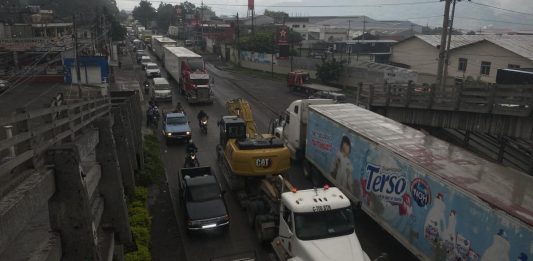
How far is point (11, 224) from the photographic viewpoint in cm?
429

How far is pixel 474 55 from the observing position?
44.7m

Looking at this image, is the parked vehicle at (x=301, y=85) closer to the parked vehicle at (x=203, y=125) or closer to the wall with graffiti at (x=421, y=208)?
the parked vehicle at (x=203, y=125)

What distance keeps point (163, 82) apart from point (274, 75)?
80.0 ft

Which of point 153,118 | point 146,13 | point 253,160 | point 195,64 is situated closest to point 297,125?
point 253,160

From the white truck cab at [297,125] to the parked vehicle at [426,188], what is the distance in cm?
269

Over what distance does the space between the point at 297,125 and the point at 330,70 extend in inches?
1210

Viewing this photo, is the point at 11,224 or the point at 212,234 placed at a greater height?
the point at 11,224

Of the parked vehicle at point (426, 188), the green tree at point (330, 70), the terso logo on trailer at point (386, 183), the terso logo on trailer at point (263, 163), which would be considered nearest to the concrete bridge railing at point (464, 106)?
the parked vehicle at point (426, 188)

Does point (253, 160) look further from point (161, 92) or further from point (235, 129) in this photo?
point (161, 92)

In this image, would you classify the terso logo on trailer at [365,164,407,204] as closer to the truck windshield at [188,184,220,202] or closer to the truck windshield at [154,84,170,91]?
the truck windshield at [188,184,220,202]

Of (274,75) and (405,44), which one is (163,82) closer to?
(274,75)

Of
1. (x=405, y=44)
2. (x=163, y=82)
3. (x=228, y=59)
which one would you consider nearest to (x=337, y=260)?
(x=163, y=82)

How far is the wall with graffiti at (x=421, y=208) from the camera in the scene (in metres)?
8.91

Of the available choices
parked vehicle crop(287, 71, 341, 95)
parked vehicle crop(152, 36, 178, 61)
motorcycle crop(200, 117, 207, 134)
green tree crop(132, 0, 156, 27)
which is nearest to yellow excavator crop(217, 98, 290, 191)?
motorcycle crop(200, 117, 207, 134)
